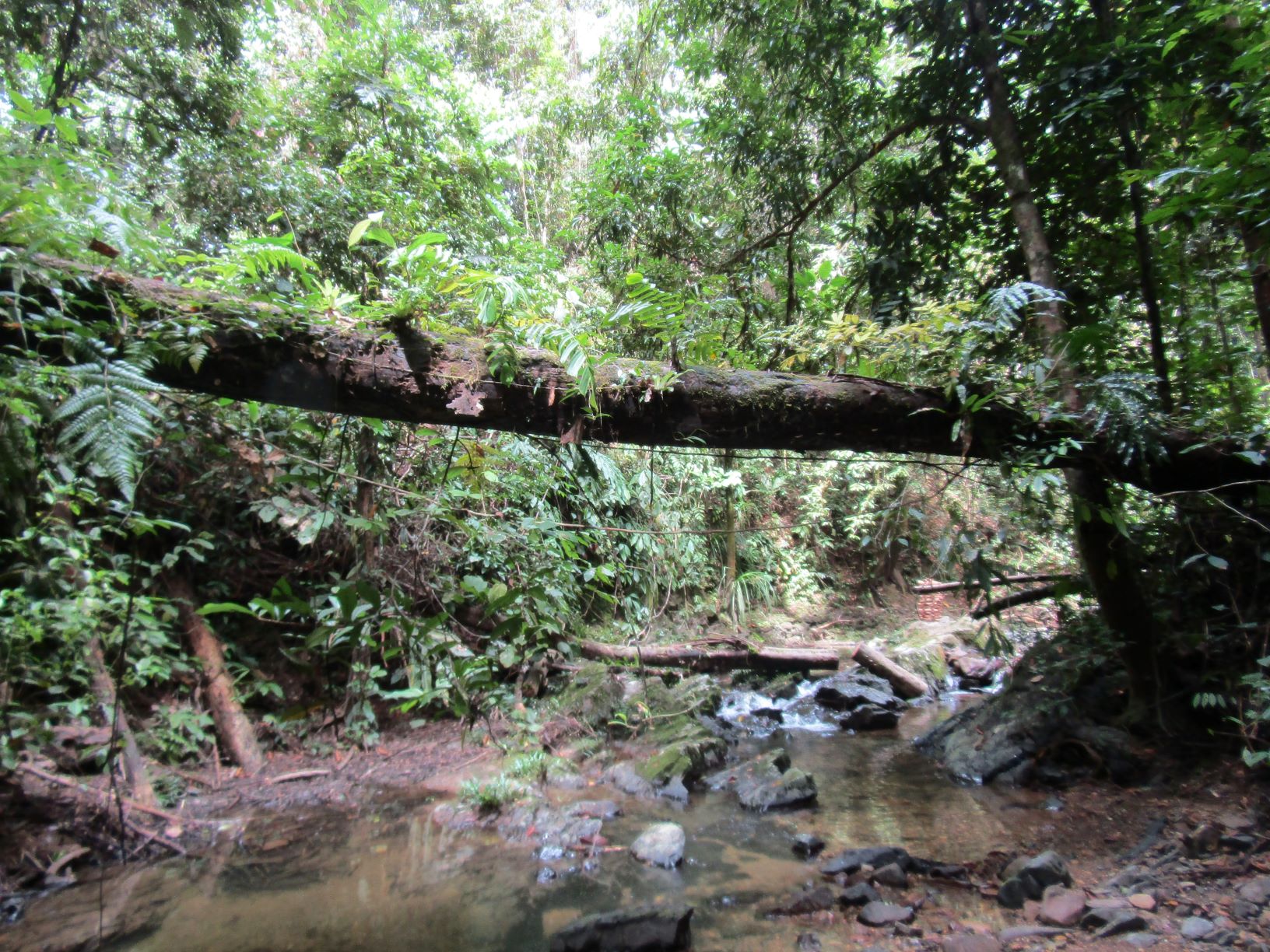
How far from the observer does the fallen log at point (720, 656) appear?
7633mm

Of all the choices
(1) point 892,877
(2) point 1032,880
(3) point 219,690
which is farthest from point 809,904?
(3) point 219,690

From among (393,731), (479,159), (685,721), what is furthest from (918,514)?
(479,159)

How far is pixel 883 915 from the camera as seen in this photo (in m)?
3.32

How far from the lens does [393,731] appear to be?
6.11m

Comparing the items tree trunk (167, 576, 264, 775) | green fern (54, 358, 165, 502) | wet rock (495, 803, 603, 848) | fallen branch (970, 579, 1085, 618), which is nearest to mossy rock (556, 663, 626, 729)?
wet rock (495, 803, 603, 848)

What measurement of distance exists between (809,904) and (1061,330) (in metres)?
3.60

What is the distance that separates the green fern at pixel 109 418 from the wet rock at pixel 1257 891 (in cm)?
437

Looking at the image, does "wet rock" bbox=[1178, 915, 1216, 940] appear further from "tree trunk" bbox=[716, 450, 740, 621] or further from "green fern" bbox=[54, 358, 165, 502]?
"tree trunk" bbox=[716, 450, 740, 621]

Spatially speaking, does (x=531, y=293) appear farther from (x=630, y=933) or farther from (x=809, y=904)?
(x=809, y=904)

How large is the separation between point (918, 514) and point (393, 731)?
497 centimetres

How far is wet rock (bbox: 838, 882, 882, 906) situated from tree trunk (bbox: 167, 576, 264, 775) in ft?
14.0

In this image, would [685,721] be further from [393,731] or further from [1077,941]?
[1077,941]

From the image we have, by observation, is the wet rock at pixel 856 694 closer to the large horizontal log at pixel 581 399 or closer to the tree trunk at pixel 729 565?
the tree trunk at pixel 729 565

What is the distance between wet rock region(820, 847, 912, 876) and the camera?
394 cm
